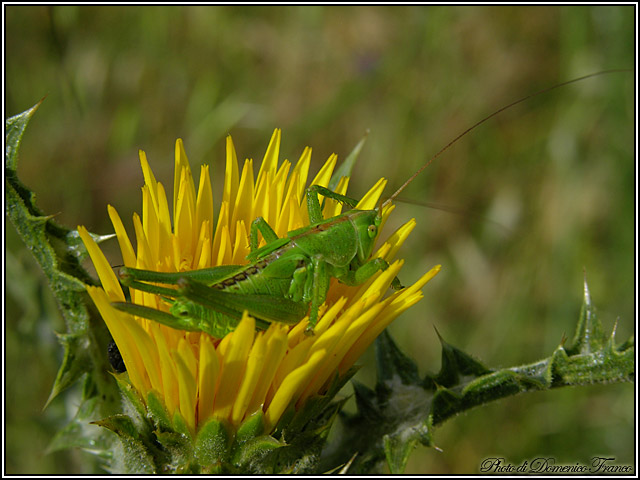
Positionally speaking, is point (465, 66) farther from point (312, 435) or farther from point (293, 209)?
point (312, 435)

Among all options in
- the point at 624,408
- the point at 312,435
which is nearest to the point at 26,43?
the point at 312,435

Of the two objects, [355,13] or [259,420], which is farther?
[355,13]

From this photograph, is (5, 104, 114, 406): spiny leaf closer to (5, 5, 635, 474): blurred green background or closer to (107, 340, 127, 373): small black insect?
(107, 340, 127, 373): small black insect

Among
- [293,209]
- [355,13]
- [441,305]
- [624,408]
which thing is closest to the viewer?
[293,209]

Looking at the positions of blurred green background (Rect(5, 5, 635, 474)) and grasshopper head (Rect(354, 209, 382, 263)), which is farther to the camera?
blurred green background (Rect(5, 5, 635, 474))

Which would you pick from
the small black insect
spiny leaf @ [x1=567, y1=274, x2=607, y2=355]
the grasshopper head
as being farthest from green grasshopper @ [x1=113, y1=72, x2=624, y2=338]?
spiny leaf @ [x1=567, y1=274, x2=607, y2=355]

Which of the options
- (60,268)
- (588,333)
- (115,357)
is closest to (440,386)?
(588,333)
